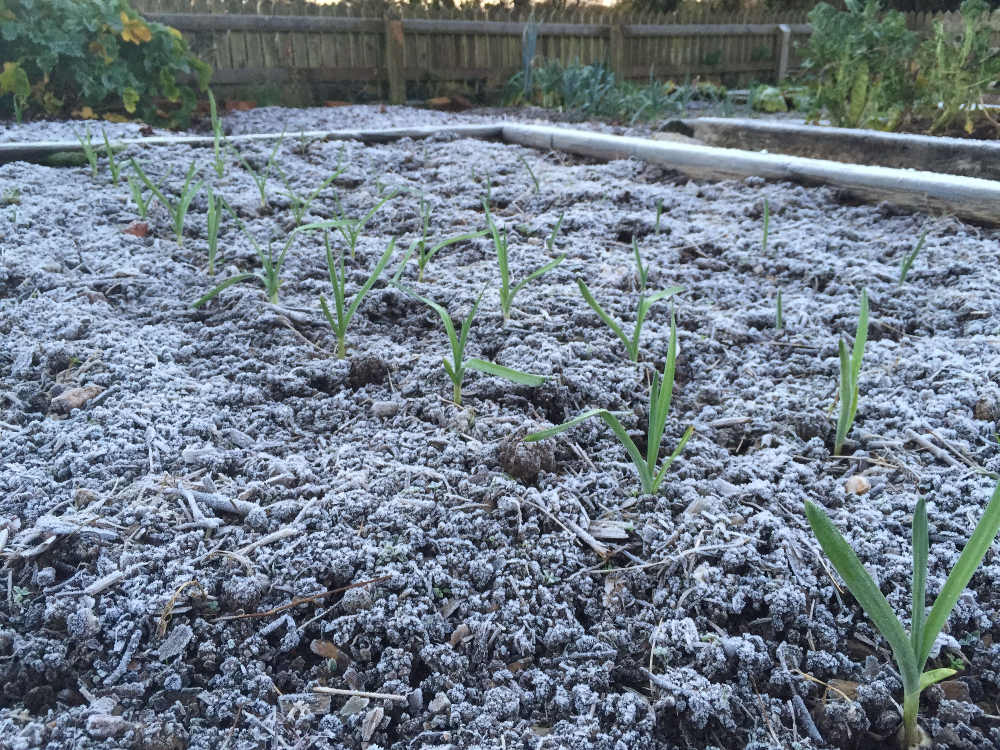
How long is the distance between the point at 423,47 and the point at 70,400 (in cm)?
714

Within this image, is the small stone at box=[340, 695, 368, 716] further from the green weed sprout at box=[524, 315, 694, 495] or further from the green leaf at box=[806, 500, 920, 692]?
the green leaf at box=[806, 500, 920, 692]

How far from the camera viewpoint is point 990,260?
1.73 metres

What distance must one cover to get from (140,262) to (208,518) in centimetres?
107

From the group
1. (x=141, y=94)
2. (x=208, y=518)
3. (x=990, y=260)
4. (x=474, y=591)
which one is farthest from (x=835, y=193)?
(x=141, y=94)

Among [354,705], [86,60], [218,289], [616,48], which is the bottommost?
[354,705]

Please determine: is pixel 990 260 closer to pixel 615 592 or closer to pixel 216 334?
pixel 615 592

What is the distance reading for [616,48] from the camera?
9141mm

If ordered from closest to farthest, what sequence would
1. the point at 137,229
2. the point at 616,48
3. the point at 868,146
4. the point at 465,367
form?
the point at 465,367
the point at 137,229
the point at 868,146
the point at 616,48

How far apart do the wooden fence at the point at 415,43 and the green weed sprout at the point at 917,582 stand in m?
4.76

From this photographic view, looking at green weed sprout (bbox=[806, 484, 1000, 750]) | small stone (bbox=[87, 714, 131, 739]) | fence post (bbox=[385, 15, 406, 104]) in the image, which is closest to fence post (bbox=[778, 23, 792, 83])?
fence post (bbox=[385, 15, 406, 104])

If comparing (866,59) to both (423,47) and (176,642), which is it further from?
(423,47)

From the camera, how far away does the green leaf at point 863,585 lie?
67cm

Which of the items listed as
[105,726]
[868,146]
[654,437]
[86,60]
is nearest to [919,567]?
[654,437]

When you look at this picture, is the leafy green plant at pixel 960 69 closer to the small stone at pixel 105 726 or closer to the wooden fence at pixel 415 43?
the wooden fence at pixel 415 43
